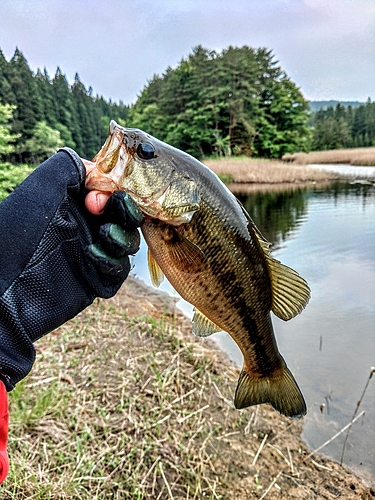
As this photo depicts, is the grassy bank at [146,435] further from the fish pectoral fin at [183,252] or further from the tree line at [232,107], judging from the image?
the tree line at [232,107]

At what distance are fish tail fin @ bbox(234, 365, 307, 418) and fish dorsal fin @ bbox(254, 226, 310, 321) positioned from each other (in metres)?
0.40

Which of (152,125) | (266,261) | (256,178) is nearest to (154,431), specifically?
(266,261)

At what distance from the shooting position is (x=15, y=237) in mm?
1701

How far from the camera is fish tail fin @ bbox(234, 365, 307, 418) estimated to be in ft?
7.09

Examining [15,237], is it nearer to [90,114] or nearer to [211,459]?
[211,459]

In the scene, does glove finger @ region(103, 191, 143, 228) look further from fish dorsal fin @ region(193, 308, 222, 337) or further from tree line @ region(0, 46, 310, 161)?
tree line @ region(0, 46, 310, 161)

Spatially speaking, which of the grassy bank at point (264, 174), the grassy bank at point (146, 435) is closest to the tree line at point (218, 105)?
the grassy bank at point (264, 174)

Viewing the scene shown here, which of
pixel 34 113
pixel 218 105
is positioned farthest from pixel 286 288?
pixel 34 113

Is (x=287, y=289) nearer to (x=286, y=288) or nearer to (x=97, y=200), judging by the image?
(x=286, y=288)

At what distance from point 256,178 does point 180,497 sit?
26.0 meters

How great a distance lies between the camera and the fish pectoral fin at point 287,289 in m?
2.10

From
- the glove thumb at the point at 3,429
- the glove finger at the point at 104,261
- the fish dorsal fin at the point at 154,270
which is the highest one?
the glove finger at the point at 104,261

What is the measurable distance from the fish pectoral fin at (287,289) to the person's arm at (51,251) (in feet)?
2.68

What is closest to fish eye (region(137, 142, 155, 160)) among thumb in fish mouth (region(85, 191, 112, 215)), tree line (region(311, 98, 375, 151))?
thumb in fish mouth (region(85, 191, 112, 215))
